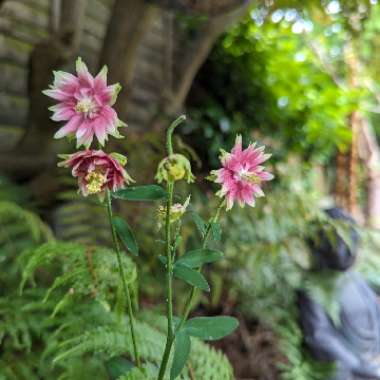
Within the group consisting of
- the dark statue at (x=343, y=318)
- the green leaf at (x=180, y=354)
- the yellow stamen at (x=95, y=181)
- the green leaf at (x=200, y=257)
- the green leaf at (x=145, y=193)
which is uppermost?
the yellow stamen at (x=95, y=181)

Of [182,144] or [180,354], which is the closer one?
[180,354]

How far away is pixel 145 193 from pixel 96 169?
0.06m

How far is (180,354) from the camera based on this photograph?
528 mm

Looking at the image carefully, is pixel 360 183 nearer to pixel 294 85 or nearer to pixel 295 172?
pixel 295 172

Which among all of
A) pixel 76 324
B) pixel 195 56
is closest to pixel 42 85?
pixel 195 56

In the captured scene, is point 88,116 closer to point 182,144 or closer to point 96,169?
point 96,169

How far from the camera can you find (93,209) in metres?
1.56

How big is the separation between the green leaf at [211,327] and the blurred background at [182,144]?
0.89 ft

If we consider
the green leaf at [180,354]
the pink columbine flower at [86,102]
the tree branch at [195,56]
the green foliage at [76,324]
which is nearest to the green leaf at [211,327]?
the green leaf at [180,354]

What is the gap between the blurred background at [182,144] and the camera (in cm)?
109

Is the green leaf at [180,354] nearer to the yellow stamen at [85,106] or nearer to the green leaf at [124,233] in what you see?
the green leaf at [124,233]

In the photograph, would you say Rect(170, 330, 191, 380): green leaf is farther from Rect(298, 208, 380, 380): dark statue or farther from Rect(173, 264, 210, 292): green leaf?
Rect(298, 208, 380, 380): dark statue

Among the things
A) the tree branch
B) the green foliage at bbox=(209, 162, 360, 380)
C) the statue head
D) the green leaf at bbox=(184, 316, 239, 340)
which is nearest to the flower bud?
the green leaf at bbox=(184, 316, 239, 340)

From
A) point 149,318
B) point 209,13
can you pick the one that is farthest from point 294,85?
point 149,318
